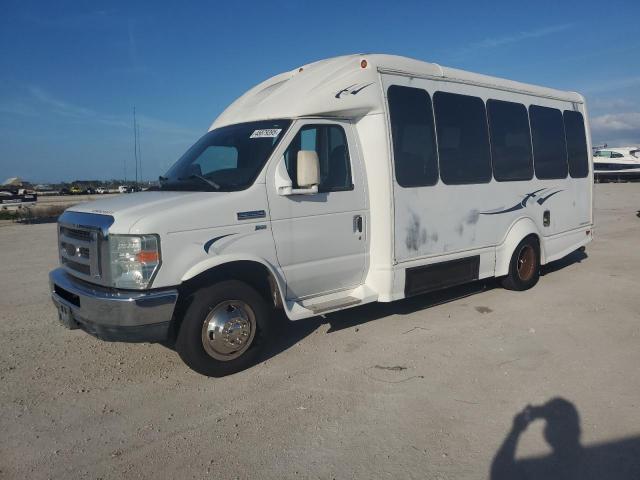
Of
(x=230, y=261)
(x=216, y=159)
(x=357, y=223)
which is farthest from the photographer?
(x=357, y=223)

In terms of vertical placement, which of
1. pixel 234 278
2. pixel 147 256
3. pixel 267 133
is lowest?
pixel 234 278

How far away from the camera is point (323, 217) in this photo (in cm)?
524

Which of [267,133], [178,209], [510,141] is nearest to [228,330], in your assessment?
[178,209]

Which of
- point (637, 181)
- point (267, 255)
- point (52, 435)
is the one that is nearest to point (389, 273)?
point (267, 255)

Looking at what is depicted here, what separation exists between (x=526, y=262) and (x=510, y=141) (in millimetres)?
1860

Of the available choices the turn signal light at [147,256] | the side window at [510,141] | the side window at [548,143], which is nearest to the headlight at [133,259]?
the turn signal light at [147,256]

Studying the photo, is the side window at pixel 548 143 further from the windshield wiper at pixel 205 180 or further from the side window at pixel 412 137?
the windshield wiper at pixel 205 180

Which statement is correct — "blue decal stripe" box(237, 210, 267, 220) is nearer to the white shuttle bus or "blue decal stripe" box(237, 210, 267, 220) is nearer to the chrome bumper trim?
the white shuttle bus

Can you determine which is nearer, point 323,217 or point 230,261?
point 230,261

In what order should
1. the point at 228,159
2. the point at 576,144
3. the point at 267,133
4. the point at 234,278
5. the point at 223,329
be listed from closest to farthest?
the point at 223,329
the point at 234,278
the point at 267,133
the point at 228,159
the point at 576,144

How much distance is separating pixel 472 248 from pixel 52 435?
16.7 ft

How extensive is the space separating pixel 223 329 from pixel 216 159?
1.81 metres

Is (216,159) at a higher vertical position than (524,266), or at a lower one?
higher

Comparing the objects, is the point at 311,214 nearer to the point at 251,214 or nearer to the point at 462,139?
the point at 251,214
